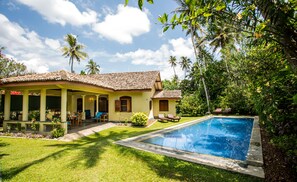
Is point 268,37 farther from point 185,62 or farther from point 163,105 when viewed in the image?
point 185,62

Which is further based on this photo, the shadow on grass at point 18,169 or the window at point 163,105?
the window at point 163,105

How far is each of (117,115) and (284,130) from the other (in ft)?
49.4

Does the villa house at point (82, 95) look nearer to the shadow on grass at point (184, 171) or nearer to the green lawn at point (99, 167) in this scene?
the green lawn at point (99, 167)

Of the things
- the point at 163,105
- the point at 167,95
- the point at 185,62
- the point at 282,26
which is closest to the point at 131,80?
the point at 167,95

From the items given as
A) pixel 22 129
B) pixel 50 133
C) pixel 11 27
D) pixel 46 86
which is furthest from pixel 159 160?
pixel 11 27

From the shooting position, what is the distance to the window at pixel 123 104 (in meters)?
18.0

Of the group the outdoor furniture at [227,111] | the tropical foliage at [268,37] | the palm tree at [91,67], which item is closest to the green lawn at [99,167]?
the tropical foliage at [268,37]

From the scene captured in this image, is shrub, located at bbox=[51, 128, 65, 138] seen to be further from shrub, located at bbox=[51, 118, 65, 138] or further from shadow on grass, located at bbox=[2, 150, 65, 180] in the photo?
shadow on grass, located at bbox=[2, 150, 65, 180]

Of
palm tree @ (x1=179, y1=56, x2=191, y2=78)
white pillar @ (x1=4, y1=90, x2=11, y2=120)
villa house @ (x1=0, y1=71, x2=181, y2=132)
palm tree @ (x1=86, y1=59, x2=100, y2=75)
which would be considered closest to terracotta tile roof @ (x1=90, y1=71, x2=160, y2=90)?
villa house @ (x1=0, y1=71, x2=181, y2=132)

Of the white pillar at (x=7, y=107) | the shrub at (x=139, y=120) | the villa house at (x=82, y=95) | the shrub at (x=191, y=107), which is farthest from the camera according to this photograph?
the shrub at (x=191, y=107)

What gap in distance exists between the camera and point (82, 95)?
1795 centimetres

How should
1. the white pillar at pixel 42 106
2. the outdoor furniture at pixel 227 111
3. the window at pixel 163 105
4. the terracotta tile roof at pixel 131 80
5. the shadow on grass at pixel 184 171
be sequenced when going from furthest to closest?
the outdoor furniture at pixel 227 111 → the window at pixel 163 105 → the terracotta tile roof at pixel 131 80 → the white pillar at pixel 42 106 → the shadow on grass at pixel 184 171

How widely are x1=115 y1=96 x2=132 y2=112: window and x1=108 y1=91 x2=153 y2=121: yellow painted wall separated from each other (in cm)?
35

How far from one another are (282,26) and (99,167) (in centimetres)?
629
